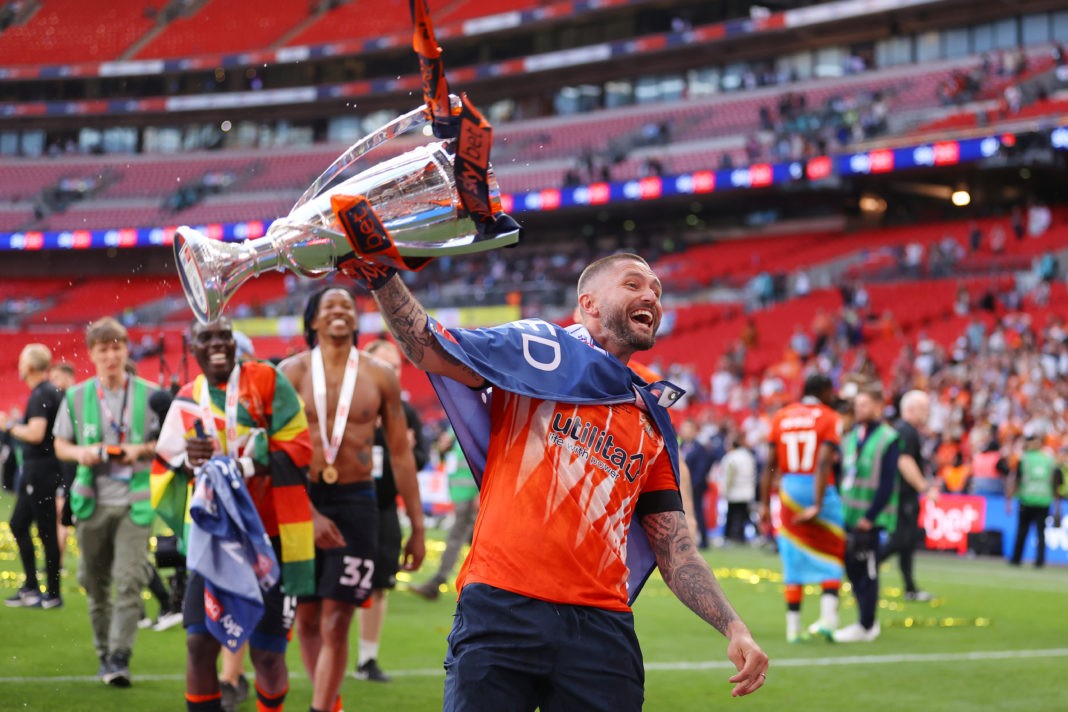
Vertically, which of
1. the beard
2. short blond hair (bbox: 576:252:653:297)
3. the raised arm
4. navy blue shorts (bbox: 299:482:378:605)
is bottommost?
navy blue shorts (bbox: 299:482:378:605)

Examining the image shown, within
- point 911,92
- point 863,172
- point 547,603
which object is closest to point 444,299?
point 863,172

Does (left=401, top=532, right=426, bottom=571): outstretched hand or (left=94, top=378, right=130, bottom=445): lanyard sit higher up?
(left=94, top=378, right=130, bottom=445): lanyard

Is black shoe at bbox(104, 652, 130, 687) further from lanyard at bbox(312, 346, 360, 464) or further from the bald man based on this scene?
the bald man

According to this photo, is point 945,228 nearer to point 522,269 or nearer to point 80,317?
point 522,269

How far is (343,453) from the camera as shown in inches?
273

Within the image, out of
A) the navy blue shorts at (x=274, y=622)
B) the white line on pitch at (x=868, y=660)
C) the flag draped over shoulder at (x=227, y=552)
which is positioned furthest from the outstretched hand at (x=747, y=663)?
the white line on pitch at (x=868, y=660)

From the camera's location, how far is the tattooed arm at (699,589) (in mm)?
3592

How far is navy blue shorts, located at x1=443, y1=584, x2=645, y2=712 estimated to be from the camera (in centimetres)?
338

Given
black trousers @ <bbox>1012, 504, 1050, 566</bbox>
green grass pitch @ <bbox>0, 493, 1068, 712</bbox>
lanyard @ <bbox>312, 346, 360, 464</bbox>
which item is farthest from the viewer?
black trousers @ <bbox>1012, 504, 1050, 566</bbox>

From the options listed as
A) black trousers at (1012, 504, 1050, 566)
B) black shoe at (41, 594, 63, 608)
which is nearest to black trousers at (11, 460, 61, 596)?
black shoe at (41, 594, 63, 608)

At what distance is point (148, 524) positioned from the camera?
26.1 ft

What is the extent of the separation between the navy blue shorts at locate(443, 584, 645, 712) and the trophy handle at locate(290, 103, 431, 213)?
1165mm

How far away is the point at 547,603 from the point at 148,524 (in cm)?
510

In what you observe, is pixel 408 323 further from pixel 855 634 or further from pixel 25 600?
pixel 855 634
